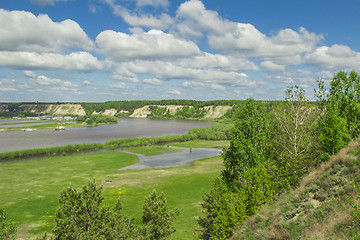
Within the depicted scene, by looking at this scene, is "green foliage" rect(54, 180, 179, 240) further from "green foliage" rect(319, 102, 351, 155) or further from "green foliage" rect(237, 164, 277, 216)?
"green foliage" rect(319, 102, 351, 155)

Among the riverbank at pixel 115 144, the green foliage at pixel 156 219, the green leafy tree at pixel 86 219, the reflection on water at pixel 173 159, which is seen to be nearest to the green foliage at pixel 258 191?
the green foliage at pixel 156 219

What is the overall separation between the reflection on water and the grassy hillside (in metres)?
68.6

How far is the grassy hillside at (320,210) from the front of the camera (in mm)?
12304

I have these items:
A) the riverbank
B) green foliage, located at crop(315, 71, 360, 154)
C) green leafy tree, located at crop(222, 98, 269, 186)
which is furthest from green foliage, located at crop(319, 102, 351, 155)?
the riverbank

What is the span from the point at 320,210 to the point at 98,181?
59.9 m

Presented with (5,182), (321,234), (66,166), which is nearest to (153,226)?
(321,234)

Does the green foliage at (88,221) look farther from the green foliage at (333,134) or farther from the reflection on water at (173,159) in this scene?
the reflection on water at (173,159)

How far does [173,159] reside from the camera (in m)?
97.2

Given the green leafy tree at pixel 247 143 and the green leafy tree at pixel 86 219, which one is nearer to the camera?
the green leafy tree at pixel 86 219

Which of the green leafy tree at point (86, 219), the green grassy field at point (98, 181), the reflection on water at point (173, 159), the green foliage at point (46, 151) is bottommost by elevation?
the reflection on water at point (173, 159)

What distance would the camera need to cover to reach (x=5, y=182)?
6431cm

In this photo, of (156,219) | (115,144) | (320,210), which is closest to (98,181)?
(156,219)

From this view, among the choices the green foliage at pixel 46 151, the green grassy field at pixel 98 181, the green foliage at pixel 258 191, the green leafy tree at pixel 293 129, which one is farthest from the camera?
the green foliage at pixel 46 151

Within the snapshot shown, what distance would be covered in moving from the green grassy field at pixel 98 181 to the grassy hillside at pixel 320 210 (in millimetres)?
15887
